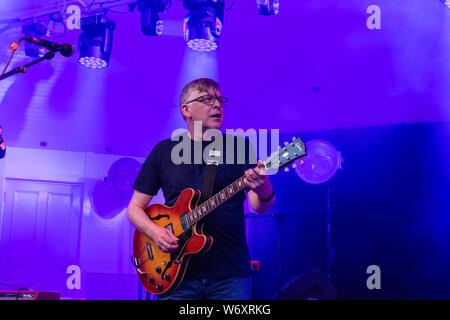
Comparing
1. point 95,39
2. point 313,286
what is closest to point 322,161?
point 313,286

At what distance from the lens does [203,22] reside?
4770 millimetres

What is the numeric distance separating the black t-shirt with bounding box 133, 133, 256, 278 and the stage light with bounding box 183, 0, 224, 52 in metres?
2.53

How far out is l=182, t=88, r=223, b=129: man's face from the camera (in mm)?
2459

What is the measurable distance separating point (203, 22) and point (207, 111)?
2600 mm

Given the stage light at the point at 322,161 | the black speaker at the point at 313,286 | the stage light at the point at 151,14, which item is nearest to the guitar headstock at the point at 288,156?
the black speaker at the point at 313,286

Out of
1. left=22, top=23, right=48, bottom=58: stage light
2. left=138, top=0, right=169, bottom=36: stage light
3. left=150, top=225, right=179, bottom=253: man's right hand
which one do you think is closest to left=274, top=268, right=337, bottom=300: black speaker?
A: left=150, top=225, right=179, bottom=253: man's right hand

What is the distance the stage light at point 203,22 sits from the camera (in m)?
4.77

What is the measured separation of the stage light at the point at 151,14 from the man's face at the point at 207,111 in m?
2.86

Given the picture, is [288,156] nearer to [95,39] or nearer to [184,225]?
[184,225]

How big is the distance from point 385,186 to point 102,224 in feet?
16.7

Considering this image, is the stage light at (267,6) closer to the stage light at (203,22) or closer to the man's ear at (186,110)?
the stage light at (203,22)

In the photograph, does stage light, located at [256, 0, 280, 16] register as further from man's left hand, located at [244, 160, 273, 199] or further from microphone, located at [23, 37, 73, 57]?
man's left hand, located at [244, 160, 273, 199]

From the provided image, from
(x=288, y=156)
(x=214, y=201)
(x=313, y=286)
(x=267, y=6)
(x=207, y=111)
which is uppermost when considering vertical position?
(x=267, y=6)
